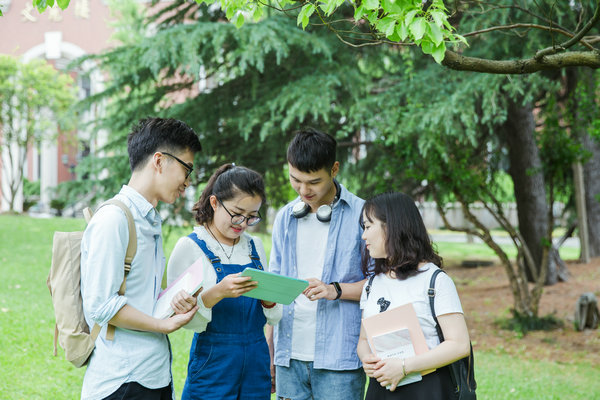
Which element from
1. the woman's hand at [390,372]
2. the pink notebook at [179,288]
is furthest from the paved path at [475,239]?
the pink notebook at [179,288]

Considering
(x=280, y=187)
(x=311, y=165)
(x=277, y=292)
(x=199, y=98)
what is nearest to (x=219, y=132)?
(x=199, y=98)

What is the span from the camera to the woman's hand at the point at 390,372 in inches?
93.8

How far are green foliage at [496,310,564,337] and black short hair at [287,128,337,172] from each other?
5.87m

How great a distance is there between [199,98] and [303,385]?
544 cm

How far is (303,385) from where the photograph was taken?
2854 mm

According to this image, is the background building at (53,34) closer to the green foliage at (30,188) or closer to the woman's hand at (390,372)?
the green foliage at (30,188)

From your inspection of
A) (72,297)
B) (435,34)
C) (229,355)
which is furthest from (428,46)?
(72,297)

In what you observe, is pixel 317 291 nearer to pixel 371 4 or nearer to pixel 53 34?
pixel 371 4

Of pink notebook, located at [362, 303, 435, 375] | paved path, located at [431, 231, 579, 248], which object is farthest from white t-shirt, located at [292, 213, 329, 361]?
paved path, located at [431, 231, 579, 248]

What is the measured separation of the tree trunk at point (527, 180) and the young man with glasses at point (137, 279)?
24.8 feet

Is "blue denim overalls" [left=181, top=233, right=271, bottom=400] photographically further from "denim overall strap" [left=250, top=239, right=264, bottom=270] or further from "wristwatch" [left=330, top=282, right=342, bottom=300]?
"wristwatch" [left=330, top=282, right=342, bottom=300]

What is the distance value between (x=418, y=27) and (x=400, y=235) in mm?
806

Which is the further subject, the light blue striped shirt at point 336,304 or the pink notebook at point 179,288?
the light blue striped shirt at point 336,304

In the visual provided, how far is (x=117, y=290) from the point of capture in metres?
2.12
